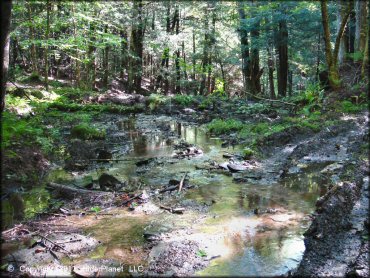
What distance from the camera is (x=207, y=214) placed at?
6.52 meters

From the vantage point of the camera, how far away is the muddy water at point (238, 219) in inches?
186

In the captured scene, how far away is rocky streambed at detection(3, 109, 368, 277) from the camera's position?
4664 mm

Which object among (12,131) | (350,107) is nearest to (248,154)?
(350,107)

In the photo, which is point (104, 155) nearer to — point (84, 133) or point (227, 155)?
point (84, 133)

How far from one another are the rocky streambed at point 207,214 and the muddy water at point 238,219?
2cm

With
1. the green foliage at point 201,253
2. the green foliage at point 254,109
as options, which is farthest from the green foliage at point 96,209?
the green foliage at point 254,109

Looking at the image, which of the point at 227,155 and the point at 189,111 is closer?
the point at 227,155

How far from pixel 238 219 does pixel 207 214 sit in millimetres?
619

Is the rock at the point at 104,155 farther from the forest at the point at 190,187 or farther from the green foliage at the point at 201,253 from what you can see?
the green foliage at the point at 201,253

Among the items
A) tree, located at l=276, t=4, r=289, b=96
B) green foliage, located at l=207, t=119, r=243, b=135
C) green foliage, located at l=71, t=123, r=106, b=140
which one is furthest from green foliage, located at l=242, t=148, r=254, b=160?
tree, located at l=276, t=4, r=289, b=96

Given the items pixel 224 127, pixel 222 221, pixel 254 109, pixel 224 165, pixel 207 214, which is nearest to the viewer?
pixel 222 221

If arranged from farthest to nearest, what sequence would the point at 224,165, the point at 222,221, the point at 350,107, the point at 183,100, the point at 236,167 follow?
the point at 183,100 < the point at 350,107 < the point at 224,165 < the point at 236,167 < the point at 222,221

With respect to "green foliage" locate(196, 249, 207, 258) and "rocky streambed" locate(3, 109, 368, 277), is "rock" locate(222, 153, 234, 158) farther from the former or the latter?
"green foliage" locate(196, 249, 207, 258)

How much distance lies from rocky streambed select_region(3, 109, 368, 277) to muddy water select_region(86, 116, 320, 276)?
0.02 m
